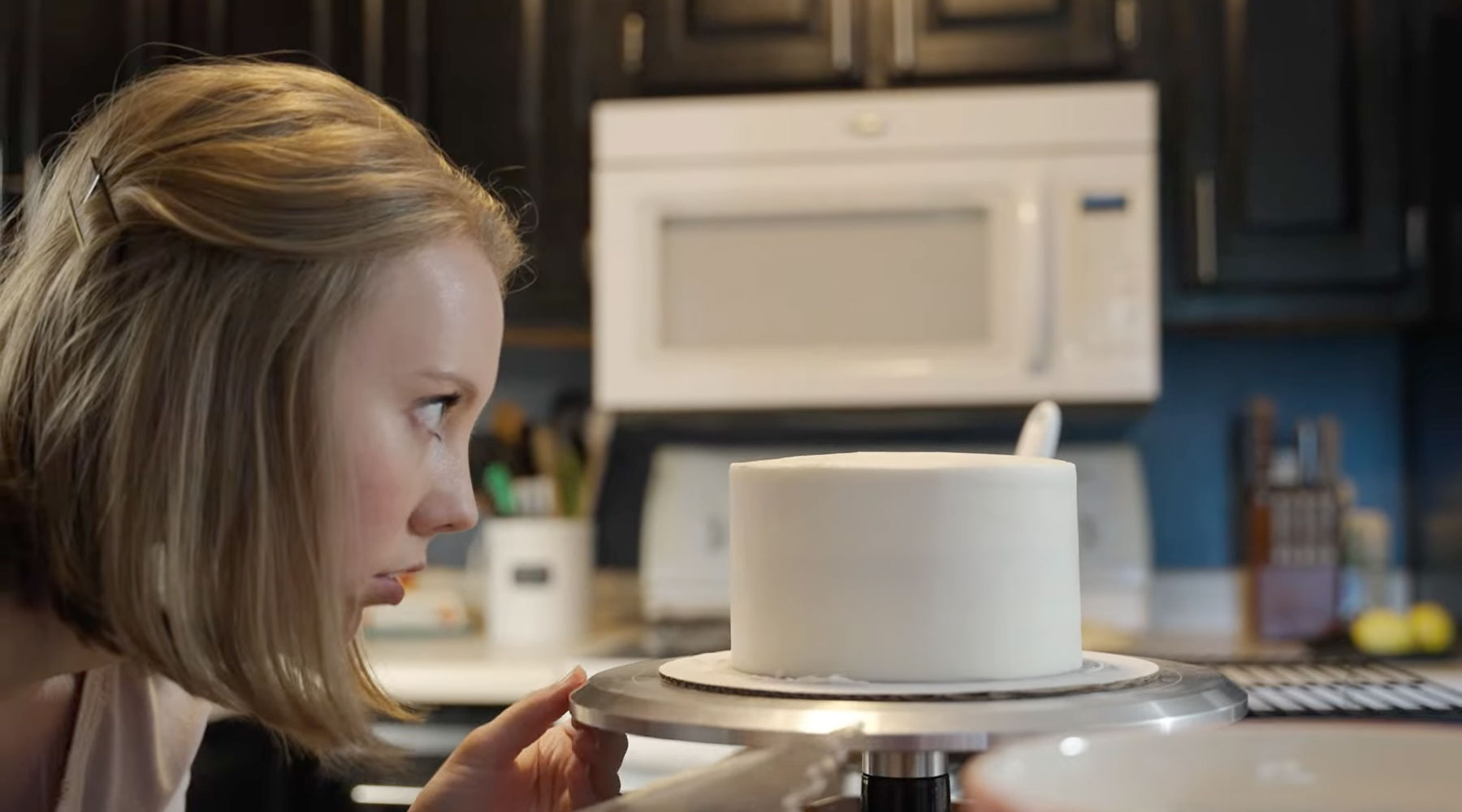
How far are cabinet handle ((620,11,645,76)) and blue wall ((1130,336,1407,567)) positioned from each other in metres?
1.05

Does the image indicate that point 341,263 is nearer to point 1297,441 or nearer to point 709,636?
point 709,636

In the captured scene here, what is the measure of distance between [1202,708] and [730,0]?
202 centimetres

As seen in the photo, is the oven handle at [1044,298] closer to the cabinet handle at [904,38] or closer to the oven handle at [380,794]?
the cabinet handle at [904,38]

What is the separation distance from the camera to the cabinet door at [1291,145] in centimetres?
231

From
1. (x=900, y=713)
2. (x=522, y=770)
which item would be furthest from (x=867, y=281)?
(x=900, y=713)

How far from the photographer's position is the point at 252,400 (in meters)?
0.80

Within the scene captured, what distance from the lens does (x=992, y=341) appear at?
2275 mm

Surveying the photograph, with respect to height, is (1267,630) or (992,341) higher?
(992,341)

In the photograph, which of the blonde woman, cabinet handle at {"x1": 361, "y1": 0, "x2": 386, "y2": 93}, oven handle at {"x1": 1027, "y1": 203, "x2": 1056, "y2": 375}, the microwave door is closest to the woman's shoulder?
the blonde woman

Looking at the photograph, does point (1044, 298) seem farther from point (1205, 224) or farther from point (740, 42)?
point (740, 42)

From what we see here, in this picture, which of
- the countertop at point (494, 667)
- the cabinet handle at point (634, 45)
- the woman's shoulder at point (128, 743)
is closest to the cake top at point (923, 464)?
the woman's shoulder at point (128, 743)

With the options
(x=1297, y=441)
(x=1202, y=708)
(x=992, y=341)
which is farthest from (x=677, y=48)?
(x=1202, y=708)

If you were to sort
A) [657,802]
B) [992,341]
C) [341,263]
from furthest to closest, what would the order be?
[992,341], [341,263], [657,802]

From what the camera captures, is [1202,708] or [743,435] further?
[743,435]
